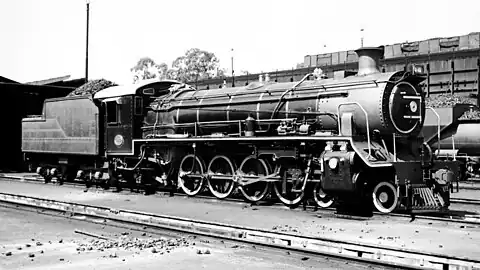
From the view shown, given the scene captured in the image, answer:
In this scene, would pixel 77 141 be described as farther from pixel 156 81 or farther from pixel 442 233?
pixel 442 233

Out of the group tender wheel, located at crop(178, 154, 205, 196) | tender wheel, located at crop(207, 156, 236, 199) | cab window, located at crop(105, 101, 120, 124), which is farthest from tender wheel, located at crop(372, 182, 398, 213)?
cab window, located at crop(105, 101, 120, 124)

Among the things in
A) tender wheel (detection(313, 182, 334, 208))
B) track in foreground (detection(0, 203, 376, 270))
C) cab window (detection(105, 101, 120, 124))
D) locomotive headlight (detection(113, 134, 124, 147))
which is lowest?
track in foreground (detection(0, 203, 376, 270))

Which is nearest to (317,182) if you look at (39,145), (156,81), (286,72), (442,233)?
(442,233)

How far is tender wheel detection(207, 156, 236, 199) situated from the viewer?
14464 millimetres

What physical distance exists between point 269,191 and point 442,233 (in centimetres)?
502

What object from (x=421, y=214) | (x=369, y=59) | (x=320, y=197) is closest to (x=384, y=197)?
(x=421, y=214)

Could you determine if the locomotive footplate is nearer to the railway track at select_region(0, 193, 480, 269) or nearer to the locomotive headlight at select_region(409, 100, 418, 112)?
the locomotive headlight at select_region(409, 100, 418, 112)

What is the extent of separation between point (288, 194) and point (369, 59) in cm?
370

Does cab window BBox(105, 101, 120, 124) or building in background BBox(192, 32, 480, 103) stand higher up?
building in background BBox(192, 32, 480, 103)

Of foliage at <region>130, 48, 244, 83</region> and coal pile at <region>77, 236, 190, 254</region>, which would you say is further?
foliage at <region>130, 48, 244, 83</region>

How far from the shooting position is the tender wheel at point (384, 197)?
1152 centimetres

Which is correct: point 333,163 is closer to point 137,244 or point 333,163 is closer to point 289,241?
point 289,241

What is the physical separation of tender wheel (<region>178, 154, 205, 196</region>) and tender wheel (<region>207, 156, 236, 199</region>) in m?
0.34

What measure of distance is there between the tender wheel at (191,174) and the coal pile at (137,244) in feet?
20.6
